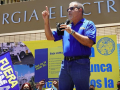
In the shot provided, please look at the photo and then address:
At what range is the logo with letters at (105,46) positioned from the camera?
512 cm

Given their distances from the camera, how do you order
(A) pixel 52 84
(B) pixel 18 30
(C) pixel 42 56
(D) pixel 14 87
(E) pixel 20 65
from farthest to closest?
(B) pixel 18 30
(E) pixel 20 65
(C) pixel 42 56
(A) pixel 52 84
(D) pixel 14 87

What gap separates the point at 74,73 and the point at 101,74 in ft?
10.9

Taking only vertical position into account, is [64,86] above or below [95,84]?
above

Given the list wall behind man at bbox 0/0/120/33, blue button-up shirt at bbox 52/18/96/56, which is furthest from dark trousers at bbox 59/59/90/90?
wall behind man at bbox 0/0/120/33

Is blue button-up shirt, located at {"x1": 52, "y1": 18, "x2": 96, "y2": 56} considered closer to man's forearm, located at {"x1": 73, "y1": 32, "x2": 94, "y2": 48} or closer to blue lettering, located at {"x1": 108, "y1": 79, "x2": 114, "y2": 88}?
man's forearm, located at {"x1": 73, "y1": 32, "x2": 94, "y2": 48}

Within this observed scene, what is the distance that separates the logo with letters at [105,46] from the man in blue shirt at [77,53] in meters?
3.19

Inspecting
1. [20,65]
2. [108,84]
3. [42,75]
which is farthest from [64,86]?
[20,65]

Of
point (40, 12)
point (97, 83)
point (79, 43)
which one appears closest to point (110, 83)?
point (97, 83)

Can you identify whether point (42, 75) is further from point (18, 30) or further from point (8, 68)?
point (18, 30)

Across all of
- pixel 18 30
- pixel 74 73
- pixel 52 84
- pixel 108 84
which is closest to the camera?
pixel 74 73

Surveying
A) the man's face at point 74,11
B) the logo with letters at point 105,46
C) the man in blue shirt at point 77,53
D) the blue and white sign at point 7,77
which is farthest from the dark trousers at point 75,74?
the logo with letters at point 105,46

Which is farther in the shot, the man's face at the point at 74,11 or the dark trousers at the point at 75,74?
the man's face at the point at 74,11

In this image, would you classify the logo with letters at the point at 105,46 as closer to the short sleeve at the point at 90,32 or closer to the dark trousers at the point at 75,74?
the short sleeve at the point at 90,32

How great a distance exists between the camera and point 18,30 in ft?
24.0
